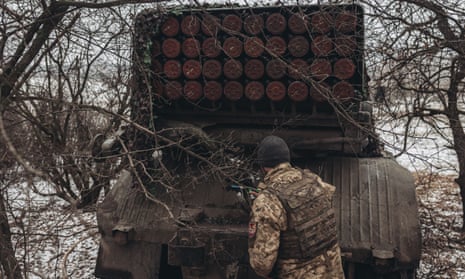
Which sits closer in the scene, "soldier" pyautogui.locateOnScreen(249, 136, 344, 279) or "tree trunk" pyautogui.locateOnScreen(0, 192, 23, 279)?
A: "soldier" pyautogui.locateOnScreen(249, 136, 344, 279)

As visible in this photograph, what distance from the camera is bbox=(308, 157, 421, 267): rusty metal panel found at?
400 cm

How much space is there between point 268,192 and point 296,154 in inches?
61.1

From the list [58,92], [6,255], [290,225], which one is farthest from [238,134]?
[58,92]

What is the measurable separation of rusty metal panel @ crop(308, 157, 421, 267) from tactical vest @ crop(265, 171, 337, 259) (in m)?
0.75

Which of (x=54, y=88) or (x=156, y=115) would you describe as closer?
(x=156, y=115)

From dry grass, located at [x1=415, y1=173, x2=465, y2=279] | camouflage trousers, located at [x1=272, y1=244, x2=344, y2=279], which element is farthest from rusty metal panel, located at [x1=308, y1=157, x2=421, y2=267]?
dry grass, located at [x1=415, y1=173, x2=465, y2=279]

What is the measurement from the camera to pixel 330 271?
3387mm

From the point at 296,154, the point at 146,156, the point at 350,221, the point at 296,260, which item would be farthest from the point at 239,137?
the point at 296,260

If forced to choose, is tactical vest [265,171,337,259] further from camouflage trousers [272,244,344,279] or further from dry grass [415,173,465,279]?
dry grass [415,173,465,279]

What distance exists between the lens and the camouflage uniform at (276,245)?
10.5ft

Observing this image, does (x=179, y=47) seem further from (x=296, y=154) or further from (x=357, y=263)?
(x=357, y=263)

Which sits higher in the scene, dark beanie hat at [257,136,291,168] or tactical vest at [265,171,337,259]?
dark beanie hat at [257,136,291,168]

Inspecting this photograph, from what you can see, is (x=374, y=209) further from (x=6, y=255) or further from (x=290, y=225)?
(x=6, y=255)

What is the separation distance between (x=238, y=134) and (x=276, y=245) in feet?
5.97
